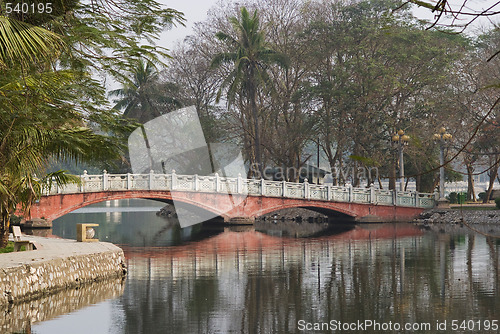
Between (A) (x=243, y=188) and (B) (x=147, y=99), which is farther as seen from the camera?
(B) (x=147, y=99)

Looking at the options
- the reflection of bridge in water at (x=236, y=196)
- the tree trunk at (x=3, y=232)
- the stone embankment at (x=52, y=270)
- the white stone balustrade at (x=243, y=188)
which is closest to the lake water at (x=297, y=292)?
the stone embankment at (x=52, y=270)

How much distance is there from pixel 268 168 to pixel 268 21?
10495 mm

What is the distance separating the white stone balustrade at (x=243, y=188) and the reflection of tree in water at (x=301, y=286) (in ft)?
42.8

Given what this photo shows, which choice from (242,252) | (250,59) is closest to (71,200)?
(250,59)

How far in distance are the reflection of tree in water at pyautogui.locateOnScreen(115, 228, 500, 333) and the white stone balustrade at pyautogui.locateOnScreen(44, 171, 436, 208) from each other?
13.1 m

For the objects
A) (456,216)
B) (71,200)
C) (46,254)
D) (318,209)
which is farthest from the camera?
(318,209)

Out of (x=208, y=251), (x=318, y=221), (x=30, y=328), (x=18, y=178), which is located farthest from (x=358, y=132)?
(x=30, y=328)

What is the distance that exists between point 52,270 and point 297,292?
5.02m

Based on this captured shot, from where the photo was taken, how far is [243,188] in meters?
40.6

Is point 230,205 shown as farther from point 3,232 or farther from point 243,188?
point 3,232

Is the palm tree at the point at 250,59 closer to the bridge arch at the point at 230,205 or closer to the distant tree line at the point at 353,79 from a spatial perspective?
the distant tree line at the point at 353,79

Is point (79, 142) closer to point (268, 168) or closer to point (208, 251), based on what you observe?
point (208, 251)

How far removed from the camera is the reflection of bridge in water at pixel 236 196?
124 feet

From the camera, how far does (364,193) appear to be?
4294 cm
